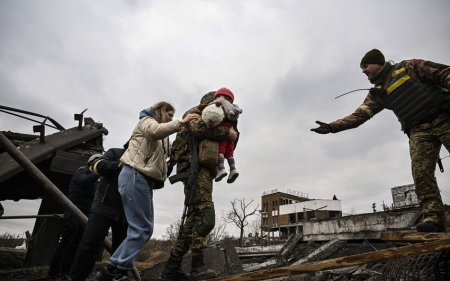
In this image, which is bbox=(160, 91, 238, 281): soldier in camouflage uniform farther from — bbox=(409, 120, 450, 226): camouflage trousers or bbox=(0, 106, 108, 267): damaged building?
bbox=(0, 106, 108, 267): damaged building

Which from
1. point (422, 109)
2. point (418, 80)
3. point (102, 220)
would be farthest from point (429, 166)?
point (102, 220)

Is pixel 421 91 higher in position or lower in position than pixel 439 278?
higher

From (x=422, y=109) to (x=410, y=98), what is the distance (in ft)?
0.65

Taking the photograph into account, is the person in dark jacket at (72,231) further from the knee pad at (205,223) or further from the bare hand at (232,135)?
the bare hand at (232,135)

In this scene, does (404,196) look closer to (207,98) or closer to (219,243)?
(219,243)

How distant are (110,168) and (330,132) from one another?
278 cm

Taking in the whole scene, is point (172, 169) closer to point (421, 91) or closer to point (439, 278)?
point (439, 278)

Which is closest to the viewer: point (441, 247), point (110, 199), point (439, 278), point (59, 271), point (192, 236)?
point (441, 247)

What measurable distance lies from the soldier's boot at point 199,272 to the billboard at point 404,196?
22972 mm

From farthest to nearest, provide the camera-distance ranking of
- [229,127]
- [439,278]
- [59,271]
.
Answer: [59,271] < [229,127] < [439,278]

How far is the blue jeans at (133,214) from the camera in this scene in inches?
88.9

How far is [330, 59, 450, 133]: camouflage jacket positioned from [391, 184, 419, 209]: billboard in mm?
21328

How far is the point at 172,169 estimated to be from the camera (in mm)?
3496

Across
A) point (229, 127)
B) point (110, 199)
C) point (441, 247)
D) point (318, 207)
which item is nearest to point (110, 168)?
point (110, 199)
